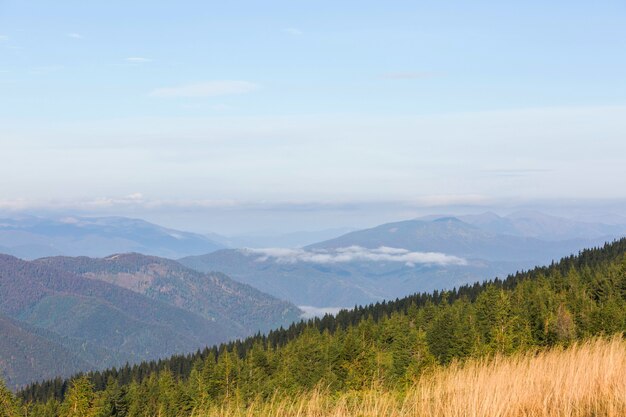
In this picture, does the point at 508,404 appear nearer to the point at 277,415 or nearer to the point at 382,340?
the point at 277,415

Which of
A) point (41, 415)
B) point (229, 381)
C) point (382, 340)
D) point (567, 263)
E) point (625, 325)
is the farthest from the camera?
point (567, 263)

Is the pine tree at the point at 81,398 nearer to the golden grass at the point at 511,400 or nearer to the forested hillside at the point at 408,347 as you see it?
the forested hillside at the point at 408,347

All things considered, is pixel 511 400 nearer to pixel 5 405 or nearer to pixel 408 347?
pixel 408 347

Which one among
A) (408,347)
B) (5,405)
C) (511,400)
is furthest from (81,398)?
(511,400)

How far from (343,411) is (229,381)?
101 meters

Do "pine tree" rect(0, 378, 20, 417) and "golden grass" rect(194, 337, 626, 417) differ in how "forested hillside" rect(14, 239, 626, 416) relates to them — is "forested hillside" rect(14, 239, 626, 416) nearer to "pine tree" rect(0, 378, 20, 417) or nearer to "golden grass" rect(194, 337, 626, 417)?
"pine tree" rect(0, 378, 20, 417)

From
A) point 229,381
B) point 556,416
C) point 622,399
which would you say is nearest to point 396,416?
point 556,416

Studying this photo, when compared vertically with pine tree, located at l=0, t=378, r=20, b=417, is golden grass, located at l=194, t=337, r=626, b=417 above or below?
above

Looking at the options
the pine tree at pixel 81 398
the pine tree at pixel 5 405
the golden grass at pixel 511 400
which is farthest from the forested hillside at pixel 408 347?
the golden grass at pixel 511 400

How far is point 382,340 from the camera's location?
11669 cm

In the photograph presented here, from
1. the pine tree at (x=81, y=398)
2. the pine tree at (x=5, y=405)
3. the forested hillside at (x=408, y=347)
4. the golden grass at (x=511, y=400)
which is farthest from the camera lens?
the pine tree at (x=81, y=398)

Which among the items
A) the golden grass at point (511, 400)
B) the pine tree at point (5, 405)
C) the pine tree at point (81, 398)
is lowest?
the pine tree at point (81, 398)

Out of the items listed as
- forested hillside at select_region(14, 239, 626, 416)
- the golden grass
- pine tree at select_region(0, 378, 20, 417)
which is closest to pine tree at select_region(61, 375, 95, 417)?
forested hillside at select_region(14, 239, 626, 416)

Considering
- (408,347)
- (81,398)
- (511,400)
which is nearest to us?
(511,400)
